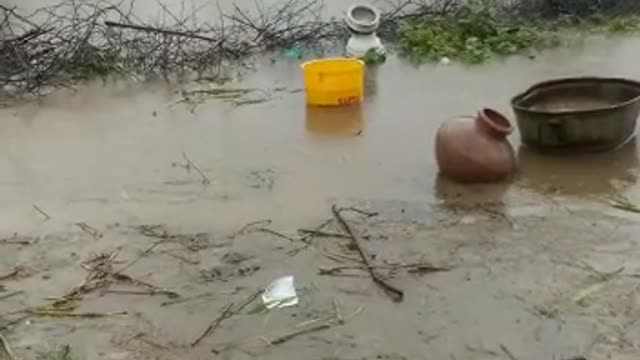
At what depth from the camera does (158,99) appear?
7.86 m

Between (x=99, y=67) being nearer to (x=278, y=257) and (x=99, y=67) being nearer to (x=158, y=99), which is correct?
(x=158, y=99)

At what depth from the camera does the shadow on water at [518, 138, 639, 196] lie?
571 centimetres

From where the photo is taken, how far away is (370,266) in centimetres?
483

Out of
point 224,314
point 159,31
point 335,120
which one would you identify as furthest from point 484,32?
point 224,314

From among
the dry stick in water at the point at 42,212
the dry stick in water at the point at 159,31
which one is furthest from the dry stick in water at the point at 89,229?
the dry stick in water at the point at 159,31

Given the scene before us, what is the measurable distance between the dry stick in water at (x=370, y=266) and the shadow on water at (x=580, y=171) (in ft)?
3.59

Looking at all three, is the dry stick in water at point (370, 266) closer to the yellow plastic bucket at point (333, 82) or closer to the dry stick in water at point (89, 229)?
the dry stick in water at point (89, 229)

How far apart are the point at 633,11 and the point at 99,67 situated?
16.0ft

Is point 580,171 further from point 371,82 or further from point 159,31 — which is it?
point 159,31

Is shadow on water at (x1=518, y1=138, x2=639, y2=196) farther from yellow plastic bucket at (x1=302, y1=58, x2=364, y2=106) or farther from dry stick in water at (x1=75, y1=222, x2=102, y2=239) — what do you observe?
dry stick in water at (x1=75, y1=222, x2=102, y2=239)

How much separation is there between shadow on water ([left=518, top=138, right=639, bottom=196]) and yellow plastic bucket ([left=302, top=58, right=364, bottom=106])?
1479mm

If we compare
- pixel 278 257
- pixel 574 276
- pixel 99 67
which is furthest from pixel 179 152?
pixel 574 276

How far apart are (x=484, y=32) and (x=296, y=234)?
4368 millimetres

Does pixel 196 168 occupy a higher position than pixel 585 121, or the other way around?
pixel 585 121
